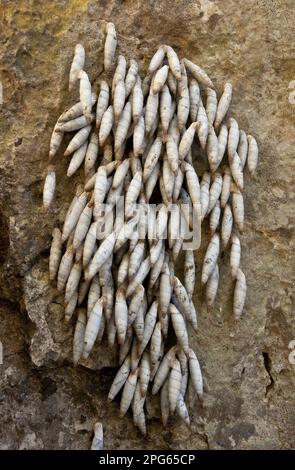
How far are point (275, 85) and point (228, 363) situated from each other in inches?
58.9

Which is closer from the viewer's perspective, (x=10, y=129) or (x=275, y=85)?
(x=10, y=129)

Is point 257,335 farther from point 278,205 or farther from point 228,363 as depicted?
point 278,205

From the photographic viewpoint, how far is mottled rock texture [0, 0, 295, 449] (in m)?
3.41

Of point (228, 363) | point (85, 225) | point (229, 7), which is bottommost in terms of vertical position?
point (228, 363)

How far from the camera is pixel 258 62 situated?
3.69 meters

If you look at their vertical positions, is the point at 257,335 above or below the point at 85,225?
below

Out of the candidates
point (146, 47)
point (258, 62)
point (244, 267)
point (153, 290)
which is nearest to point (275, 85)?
point (258, 62)

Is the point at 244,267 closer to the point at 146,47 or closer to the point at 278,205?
the point at 278,205

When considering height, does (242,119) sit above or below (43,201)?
above

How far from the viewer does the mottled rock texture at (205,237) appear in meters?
3.41

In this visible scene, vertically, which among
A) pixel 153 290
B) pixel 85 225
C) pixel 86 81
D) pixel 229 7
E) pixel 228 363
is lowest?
pixel 228 363

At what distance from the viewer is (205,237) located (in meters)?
3.57

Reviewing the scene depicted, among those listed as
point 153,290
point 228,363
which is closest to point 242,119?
point 153,290

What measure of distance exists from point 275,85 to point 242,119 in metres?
0.27
